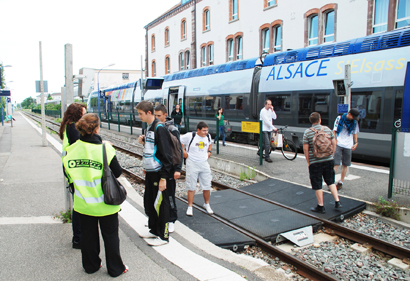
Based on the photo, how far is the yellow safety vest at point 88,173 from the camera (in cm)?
317

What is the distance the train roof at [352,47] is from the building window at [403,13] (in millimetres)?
7576

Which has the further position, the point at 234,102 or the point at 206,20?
the point at 206,20

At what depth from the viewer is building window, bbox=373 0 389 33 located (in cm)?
1678

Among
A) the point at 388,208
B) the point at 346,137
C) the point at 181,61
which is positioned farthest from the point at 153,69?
the point at 388,208

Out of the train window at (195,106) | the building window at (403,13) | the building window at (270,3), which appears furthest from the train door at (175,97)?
the building window at (403,13)

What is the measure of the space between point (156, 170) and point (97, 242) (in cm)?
111

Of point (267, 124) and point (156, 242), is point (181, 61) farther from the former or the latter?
point (156, 242)

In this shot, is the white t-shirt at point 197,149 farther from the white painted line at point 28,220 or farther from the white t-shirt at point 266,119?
the white t-shirt at point 266,119

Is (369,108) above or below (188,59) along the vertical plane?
below

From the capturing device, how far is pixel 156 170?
162 inches

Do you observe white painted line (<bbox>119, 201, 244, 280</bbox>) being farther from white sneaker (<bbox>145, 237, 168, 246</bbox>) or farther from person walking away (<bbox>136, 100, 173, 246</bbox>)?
person walking away (<bbox>136, 100, 173, 246</bbox>)

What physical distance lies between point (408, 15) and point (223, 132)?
1105cm

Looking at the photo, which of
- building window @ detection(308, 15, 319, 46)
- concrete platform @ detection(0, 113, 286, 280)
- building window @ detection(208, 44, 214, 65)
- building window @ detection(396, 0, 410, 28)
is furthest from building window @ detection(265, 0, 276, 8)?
concrete platform @ detection(0, 113, 286, 280)

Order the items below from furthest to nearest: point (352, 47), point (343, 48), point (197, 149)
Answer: point (343, 48) → point (352, 47) → point (197, 149)
